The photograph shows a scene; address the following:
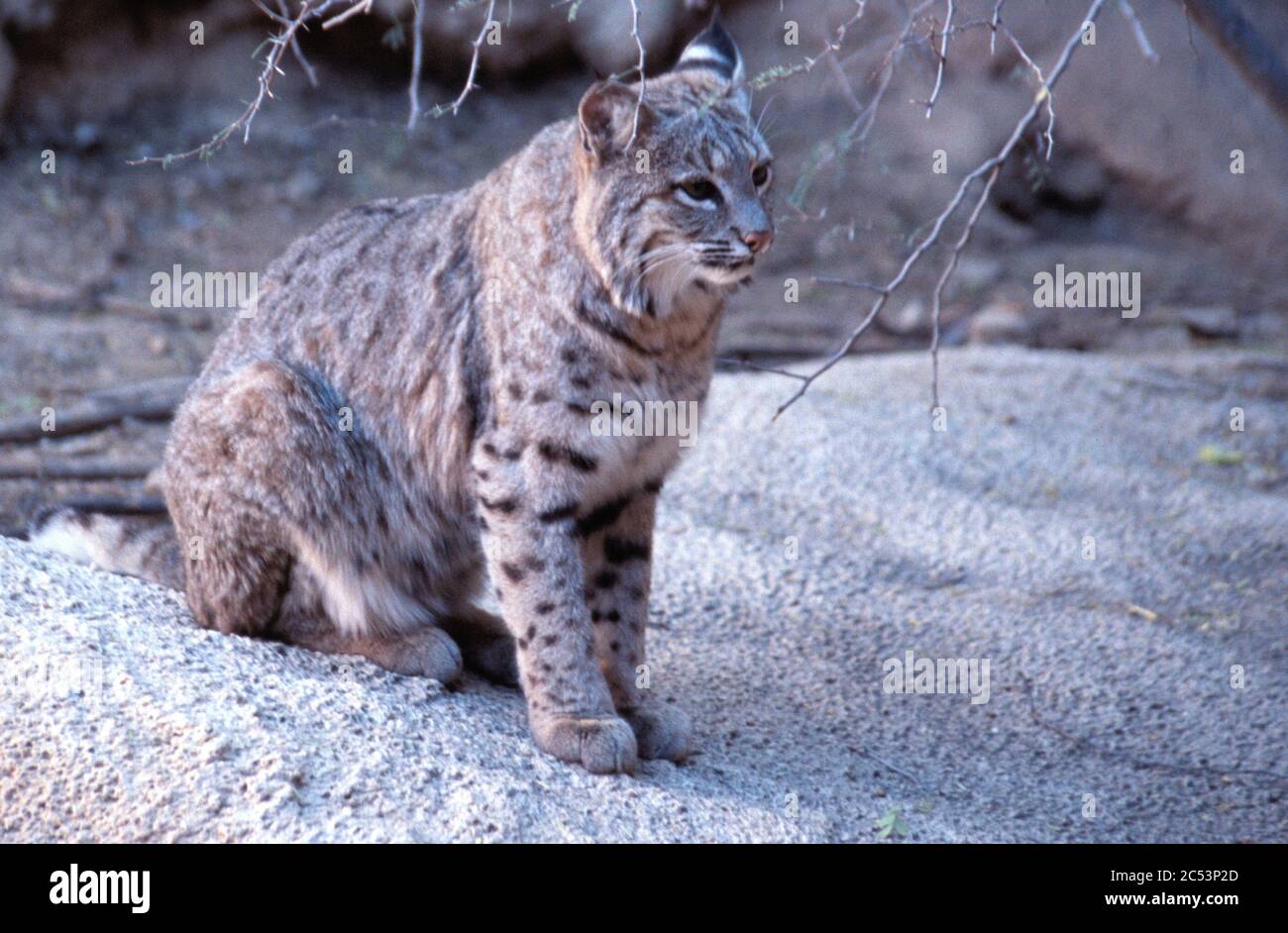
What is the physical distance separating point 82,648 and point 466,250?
1661 mm

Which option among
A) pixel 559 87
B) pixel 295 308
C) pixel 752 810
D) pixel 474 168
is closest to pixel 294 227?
pixel 474 168

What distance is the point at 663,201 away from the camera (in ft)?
13.4

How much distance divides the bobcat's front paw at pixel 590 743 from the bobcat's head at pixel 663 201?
121cm

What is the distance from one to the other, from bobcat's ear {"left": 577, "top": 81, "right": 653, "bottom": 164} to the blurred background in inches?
184

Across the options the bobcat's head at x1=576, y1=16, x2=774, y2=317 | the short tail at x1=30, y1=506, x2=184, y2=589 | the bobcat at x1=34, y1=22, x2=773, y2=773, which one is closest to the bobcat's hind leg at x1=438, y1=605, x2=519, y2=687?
the bobcat at x1=34, y1=22, x2=773, y2=773

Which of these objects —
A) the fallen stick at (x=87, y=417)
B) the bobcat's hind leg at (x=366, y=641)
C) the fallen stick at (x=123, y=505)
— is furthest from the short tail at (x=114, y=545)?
the fallen stick at (x=87, y=417)

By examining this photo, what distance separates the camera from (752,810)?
395 centimetres

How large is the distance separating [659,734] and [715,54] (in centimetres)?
218

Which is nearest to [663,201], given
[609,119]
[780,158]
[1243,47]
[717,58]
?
[609,119]

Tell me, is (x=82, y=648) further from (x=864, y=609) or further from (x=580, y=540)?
(x=864, y=609)

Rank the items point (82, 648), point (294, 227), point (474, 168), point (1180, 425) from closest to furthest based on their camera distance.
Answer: point (82, 648) → point (1180, 425) → point (294, 227) → point (474, 168)

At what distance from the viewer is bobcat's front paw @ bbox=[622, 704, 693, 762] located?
4.30m

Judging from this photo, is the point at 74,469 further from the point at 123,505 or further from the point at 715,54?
the point at 715,54

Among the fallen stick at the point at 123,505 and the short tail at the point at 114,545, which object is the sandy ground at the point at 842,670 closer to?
the short tail at the point at 114,545
